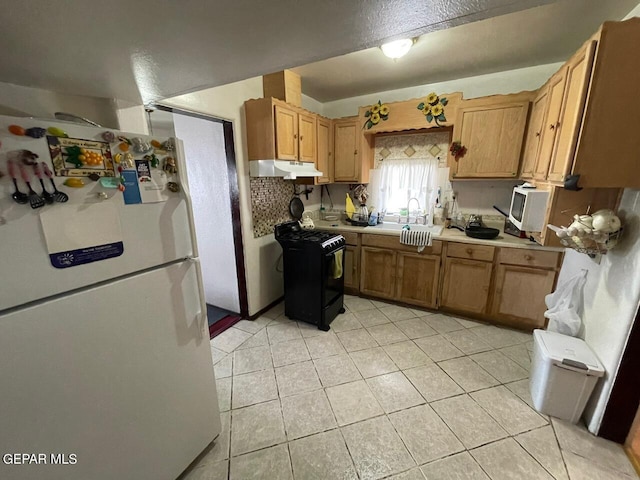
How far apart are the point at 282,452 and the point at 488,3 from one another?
212cm

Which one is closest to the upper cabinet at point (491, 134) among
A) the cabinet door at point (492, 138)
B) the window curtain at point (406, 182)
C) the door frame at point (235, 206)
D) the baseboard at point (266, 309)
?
the cabinet door at point (492, 138)

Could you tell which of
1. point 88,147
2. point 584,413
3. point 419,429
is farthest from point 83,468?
point 584,413

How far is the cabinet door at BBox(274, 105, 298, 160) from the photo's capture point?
2424 mm

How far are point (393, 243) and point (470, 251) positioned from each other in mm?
760

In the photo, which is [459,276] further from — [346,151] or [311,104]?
[311,104]

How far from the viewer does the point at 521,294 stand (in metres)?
2.41

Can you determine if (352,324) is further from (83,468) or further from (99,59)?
(99,59)

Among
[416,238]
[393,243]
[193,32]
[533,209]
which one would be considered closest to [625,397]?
[533,209]

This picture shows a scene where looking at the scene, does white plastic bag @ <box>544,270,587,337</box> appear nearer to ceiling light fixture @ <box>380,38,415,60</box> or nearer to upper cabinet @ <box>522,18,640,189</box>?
upper cabinet @ <box>522,18,640,189</box>

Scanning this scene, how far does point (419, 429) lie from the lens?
5.15 ft

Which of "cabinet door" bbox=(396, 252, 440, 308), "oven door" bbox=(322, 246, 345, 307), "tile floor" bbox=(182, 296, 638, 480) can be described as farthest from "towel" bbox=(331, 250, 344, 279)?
"cabinet door" bbox=(396, 252, 440, 308)

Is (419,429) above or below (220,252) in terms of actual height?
below

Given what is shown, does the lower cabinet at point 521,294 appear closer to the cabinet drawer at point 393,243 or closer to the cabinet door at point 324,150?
the cabinet drawer at point 393,243

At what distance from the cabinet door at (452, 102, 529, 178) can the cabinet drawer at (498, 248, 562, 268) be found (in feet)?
2.59
